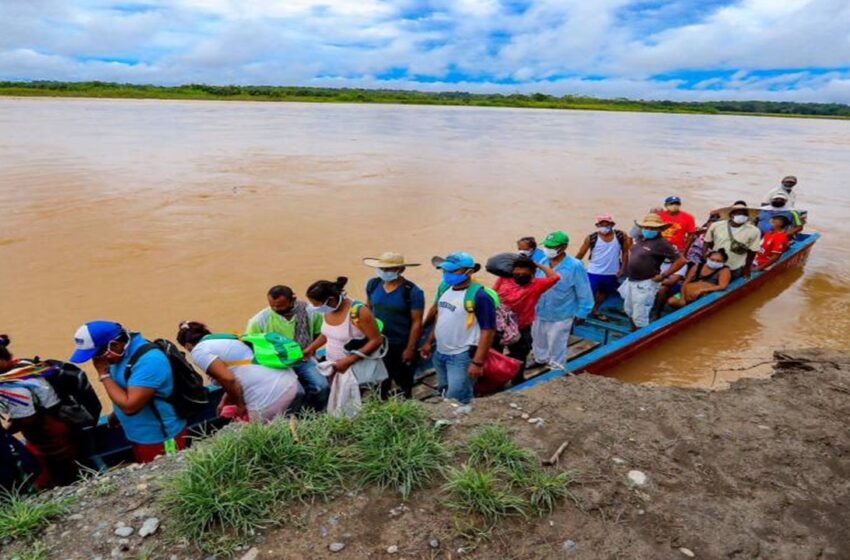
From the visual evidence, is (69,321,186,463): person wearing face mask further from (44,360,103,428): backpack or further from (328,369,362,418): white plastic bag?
(328,369,362,418): white plastic bag

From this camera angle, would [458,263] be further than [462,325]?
No

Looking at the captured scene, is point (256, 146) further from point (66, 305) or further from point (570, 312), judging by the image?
point (570, 312)

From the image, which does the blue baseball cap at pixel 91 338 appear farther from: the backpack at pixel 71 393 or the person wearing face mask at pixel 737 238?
the person wearing face mask at pixel 737 238

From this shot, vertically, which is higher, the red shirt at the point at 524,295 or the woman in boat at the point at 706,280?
the red shirt at the point at 524,295

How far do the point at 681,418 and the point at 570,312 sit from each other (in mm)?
1659

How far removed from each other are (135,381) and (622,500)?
2.95 meters

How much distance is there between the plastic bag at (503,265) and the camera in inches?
196

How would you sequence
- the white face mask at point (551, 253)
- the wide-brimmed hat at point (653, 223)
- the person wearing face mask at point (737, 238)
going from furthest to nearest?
1. the person wearing face mask at point (737, 238)
2. the wide-brimmed hat at point (653, 223)
3. the white face mask at point (551, 253)

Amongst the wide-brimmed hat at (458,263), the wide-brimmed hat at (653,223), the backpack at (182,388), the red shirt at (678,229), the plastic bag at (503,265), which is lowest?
the backpack at (182,388)

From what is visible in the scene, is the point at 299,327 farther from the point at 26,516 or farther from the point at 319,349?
the point at 26,516

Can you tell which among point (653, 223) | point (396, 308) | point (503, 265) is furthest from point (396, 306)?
point (653, 223)

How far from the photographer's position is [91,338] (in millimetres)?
3291

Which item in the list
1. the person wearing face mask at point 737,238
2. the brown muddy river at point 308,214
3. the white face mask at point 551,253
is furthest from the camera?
the brown muddy river at point 308,214

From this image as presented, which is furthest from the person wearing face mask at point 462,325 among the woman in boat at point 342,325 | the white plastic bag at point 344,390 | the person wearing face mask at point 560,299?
the person wearing face mask at point 560,299
